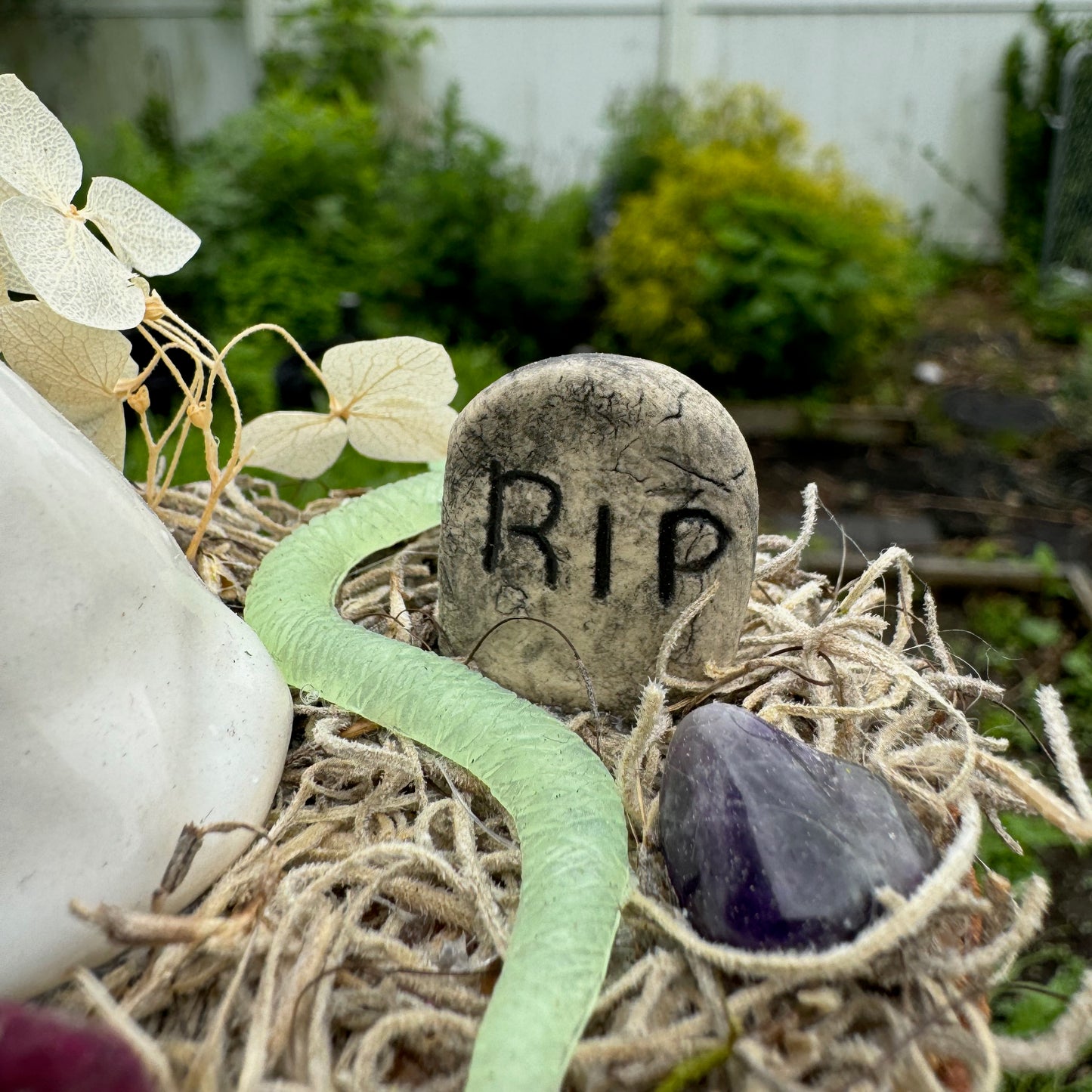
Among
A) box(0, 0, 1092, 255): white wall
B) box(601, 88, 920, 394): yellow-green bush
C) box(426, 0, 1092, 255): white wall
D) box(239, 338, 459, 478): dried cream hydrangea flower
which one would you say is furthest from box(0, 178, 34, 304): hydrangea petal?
box(426, 0, 1092, 255): white wall

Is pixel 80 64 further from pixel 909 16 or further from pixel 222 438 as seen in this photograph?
pixel 222 438

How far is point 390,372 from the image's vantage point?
1023 millimetres

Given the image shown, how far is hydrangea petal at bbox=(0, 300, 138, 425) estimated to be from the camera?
87 centimetres

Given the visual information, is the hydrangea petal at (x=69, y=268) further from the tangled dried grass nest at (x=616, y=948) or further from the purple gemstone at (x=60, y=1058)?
the purple gemstone at (x=60, y=1058)

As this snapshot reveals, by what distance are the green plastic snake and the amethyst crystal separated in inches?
2.3

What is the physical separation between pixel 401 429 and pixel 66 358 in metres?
0.34

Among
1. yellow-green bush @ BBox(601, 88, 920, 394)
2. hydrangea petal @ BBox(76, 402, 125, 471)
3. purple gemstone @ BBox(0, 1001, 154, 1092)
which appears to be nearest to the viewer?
purple gemstone @ BBox(0, 1001, 154, 1092)

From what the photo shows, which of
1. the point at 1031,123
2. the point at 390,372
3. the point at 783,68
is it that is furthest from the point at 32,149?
the point at 1031,123

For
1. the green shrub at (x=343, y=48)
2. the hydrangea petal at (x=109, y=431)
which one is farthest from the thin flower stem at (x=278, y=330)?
the green shrub at (x=343, y=48)

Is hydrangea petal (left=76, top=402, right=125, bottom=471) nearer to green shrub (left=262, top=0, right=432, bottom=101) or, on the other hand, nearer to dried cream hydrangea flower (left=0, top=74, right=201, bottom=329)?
dried cream hydrangea flower (left=0, top=74, right=201, bottom=329)

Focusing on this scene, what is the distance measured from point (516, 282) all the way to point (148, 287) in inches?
113

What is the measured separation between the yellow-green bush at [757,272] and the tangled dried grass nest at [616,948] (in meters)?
2.62

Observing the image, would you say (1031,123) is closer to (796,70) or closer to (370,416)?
(796,70)

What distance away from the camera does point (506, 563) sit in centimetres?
91
